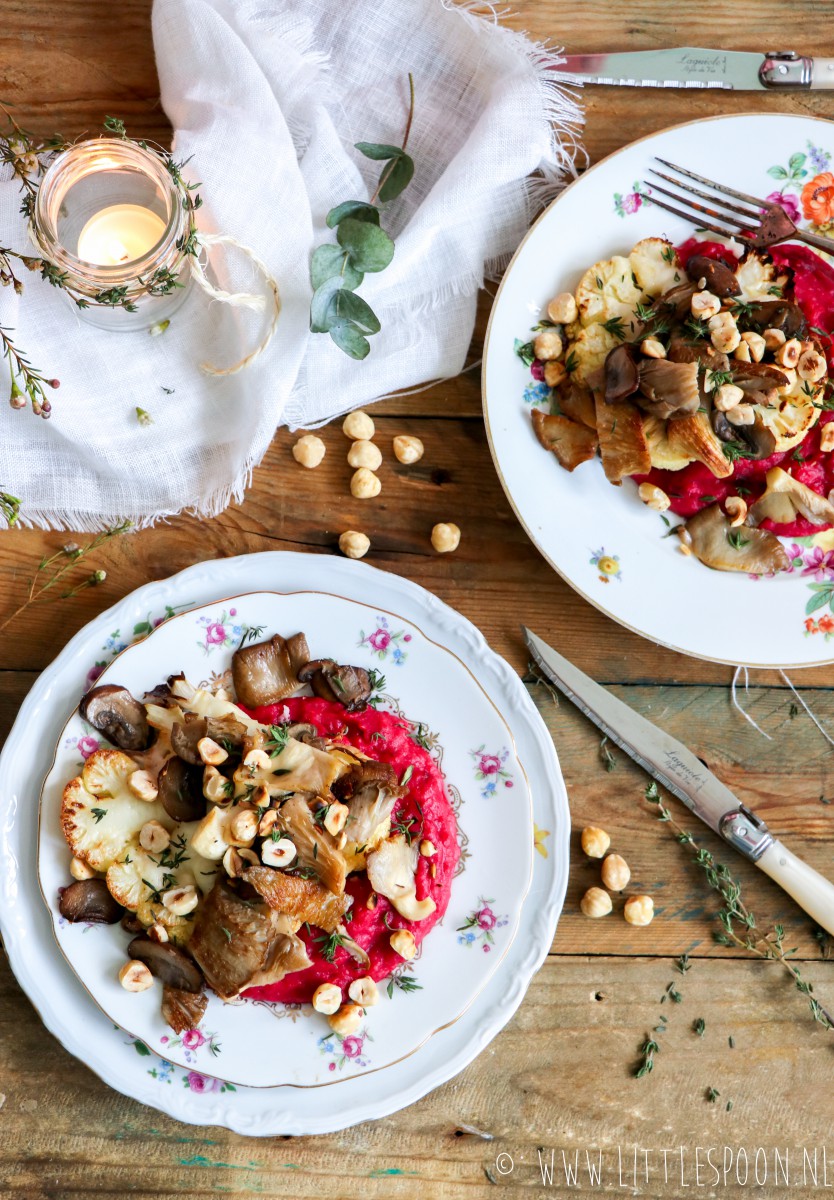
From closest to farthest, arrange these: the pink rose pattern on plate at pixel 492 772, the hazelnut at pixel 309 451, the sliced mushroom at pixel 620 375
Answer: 1. the sliced mushroom at pixel 620 375
2. the pink rose pattern on plate at pixel 492 772
3. the hazelnut at pixel 309 451

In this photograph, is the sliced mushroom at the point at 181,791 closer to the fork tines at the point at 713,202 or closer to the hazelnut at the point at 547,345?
the hazelnut at the point at 547,345

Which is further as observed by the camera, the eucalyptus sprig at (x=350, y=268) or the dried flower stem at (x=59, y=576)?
the dried flower stem at (x=59, y=576)

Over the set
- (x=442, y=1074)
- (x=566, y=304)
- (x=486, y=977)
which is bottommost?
(x=442, y=1074)

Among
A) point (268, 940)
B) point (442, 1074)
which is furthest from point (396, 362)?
point (442, 1074)

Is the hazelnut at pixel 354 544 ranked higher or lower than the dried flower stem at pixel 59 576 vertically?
higher

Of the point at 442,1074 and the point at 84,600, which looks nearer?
the point at 442,1074

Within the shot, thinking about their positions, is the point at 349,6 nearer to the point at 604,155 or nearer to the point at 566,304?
the point at 604,155

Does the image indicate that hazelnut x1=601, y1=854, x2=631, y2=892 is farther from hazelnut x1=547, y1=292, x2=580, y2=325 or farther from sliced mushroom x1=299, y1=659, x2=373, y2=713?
hazelnut x1=547, y1=292, x2=580, y2=325

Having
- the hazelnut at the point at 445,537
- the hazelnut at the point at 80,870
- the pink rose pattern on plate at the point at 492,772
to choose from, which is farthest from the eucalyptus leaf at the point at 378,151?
the hazelnut at the point at 80,870

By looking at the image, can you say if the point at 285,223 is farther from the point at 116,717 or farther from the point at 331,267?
the point at 116,717
